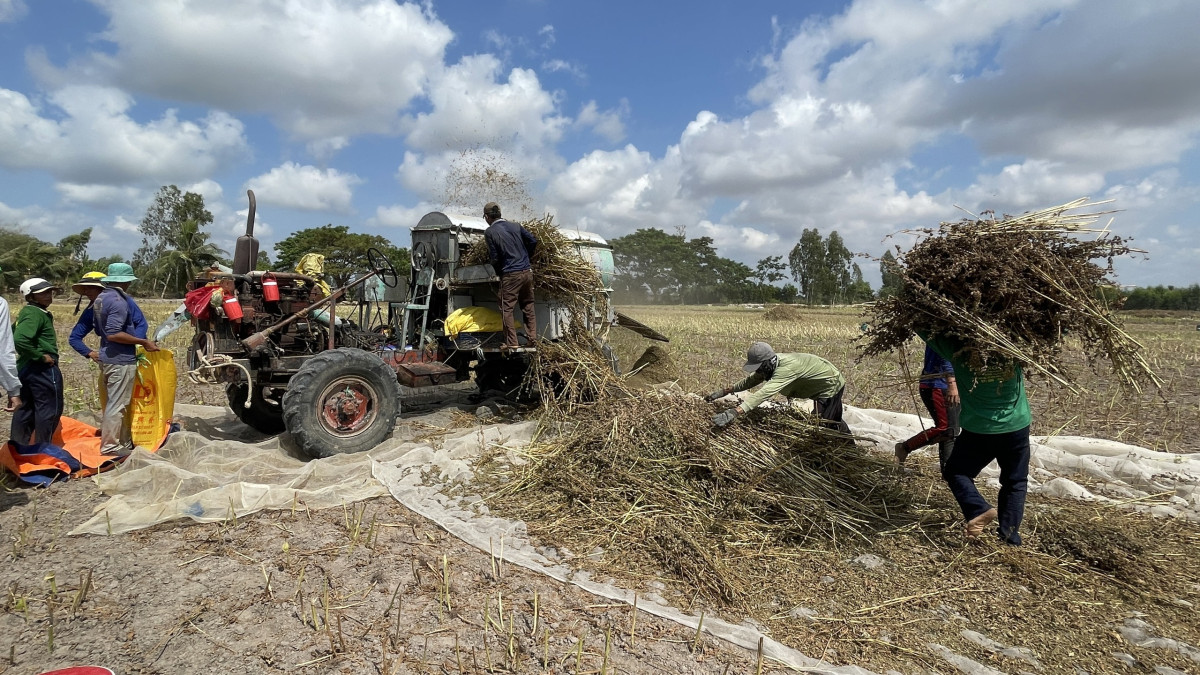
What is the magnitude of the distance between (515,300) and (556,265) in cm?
67

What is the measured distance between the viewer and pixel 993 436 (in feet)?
10.9

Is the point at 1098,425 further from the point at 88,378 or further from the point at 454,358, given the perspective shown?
the point at 88,378

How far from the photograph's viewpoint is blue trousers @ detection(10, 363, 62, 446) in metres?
4.25

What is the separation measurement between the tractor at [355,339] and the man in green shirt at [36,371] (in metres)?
0.87

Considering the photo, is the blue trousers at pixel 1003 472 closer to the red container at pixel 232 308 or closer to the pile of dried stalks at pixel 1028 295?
the pile of dried stalks at pixel 1028 295

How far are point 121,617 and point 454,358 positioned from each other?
400 cm

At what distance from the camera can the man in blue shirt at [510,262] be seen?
554cm

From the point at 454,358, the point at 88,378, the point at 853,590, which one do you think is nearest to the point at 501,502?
the point at 853,590

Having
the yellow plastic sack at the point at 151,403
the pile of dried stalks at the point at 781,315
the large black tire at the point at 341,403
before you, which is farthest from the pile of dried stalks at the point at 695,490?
the pile of dried stalks at the point at 781,315

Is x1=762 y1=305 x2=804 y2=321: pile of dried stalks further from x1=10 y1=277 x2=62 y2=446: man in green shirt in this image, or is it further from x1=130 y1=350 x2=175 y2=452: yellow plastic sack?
x1=10 y1=277 x2=62 y2=446: man in green shirt

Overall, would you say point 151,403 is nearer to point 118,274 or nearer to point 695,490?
point 118,274

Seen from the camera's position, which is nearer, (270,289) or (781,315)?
(270,289)

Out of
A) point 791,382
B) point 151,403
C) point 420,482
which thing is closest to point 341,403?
point 420,482

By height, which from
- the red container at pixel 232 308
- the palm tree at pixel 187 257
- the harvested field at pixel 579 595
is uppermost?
the palm tree at pixel 187 257
